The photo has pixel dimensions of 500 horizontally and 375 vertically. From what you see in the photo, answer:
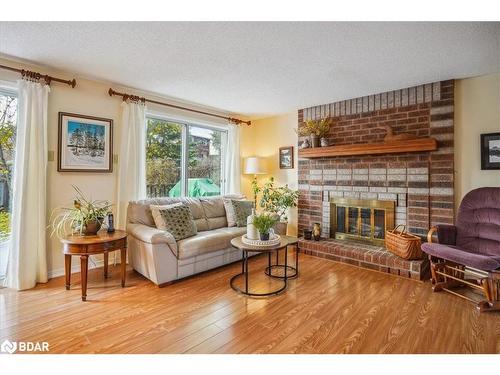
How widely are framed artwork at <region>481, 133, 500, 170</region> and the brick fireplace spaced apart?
0.29 m

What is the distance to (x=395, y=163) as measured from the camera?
3.57 meters

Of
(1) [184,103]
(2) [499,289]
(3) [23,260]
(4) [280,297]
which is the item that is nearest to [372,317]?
(4) [280,297]

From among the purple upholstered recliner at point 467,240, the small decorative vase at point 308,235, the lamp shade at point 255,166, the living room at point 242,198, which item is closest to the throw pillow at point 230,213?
the living room at point 242,198

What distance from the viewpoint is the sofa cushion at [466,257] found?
7.29 ft

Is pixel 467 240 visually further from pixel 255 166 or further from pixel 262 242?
pixel 255 166

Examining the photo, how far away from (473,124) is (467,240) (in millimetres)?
1343

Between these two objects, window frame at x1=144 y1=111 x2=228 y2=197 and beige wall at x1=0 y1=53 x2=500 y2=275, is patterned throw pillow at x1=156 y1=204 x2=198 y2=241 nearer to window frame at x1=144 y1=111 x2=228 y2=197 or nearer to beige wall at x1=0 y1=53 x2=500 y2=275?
beige wall at x1=0 y1=53 x2=500 y2=275

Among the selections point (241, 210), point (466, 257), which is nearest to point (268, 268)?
point (241, 210)

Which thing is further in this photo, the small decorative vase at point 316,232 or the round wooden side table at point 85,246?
the small decorative vase at point 316,232

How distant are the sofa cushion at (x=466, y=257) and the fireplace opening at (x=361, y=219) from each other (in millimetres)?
987

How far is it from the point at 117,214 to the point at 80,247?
1010mm

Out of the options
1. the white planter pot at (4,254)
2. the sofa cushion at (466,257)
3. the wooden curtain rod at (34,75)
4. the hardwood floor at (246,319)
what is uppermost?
the wooden curtain rod at (34,75)

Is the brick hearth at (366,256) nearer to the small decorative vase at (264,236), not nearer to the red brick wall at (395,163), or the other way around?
the red brick wall at (395,163)

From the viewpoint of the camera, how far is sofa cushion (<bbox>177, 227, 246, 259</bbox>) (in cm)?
289
